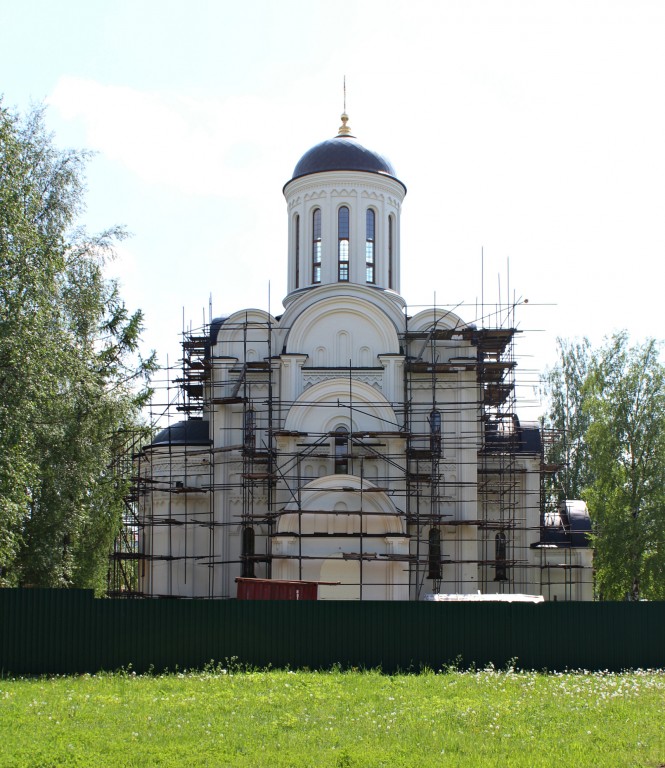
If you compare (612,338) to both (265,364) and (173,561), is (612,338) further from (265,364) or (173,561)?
(173,561)

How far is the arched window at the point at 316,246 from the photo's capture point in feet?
100

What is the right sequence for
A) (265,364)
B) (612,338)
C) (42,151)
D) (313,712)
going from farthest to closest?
(612,338) → (265,364) → (42,151) → (313,712)

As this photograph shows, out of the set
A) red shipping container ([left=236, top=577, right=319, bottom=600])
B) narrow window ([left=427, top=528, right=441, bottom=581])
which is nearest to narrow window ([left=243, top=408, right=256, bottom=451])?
red shipping container ([left=236, top=577, right=319, bottom=600])

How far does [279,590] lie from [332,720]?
9404 millimetres

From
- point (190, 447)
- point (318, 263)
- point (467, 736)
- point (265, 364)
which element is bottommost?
point (467, 736)

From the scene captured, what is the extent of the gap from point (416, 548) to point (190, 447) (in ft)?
23.6

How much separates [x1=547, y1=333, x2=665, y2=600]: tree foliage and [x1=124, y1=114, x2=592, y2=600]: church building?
1839 mm

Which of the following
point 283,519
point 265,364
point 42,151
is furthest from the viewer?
point 265,364

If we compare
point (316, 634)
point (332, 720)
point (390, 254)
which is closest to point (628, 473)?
point (390, 254)

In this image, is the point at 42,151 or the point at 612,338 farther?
the point at 612,338

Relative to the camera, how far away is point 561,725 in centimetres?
1304

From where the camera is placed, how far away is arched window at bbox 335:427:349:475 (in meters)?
27.0

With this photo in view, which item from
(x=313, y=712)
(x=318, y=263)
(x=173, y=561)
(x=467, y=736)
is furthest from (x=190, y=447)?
(x=467, y=736)

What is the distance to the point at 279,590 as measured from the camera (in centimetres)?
2261
